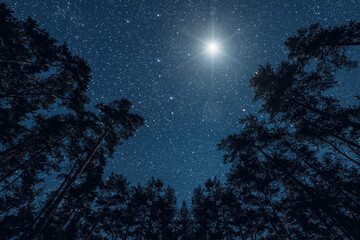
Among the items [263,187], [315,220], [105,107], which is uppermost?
[105,107]

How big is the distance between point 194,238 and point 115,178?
1221cm

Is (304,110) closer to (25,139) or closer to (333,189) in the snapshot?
(333,189)

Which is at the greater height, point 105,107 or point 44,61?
point 105,107

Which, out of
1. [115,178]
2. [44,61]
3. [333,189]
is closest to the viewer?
[44,61]

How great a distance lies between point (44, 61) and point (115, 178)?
15.0 m

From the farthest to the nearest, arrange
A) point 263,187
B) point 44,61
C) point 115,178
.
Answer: point 115,178, point 263,187, point 44,61

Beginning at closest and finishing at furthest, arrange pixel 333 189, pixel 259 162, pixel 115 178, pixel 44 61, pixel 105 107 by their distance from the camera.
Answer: pixel 44 61
pixel 333 189
pixel 105 107
pixel 259 162
pixel 115 178

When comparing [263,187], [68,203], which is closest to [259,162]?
[263,187]

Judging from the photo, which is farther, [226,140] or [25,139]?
[226,140]

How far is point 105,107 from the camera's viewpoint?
12695mm

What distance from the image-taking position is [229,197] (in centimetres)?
1575

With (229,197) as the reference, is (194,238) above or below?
below

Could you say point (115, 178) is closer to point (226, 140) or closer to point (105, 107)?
point (105, 107)

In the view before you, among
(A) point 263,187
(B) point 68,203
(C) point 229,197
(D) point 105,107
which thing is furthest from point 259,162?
(B) point 68,203
